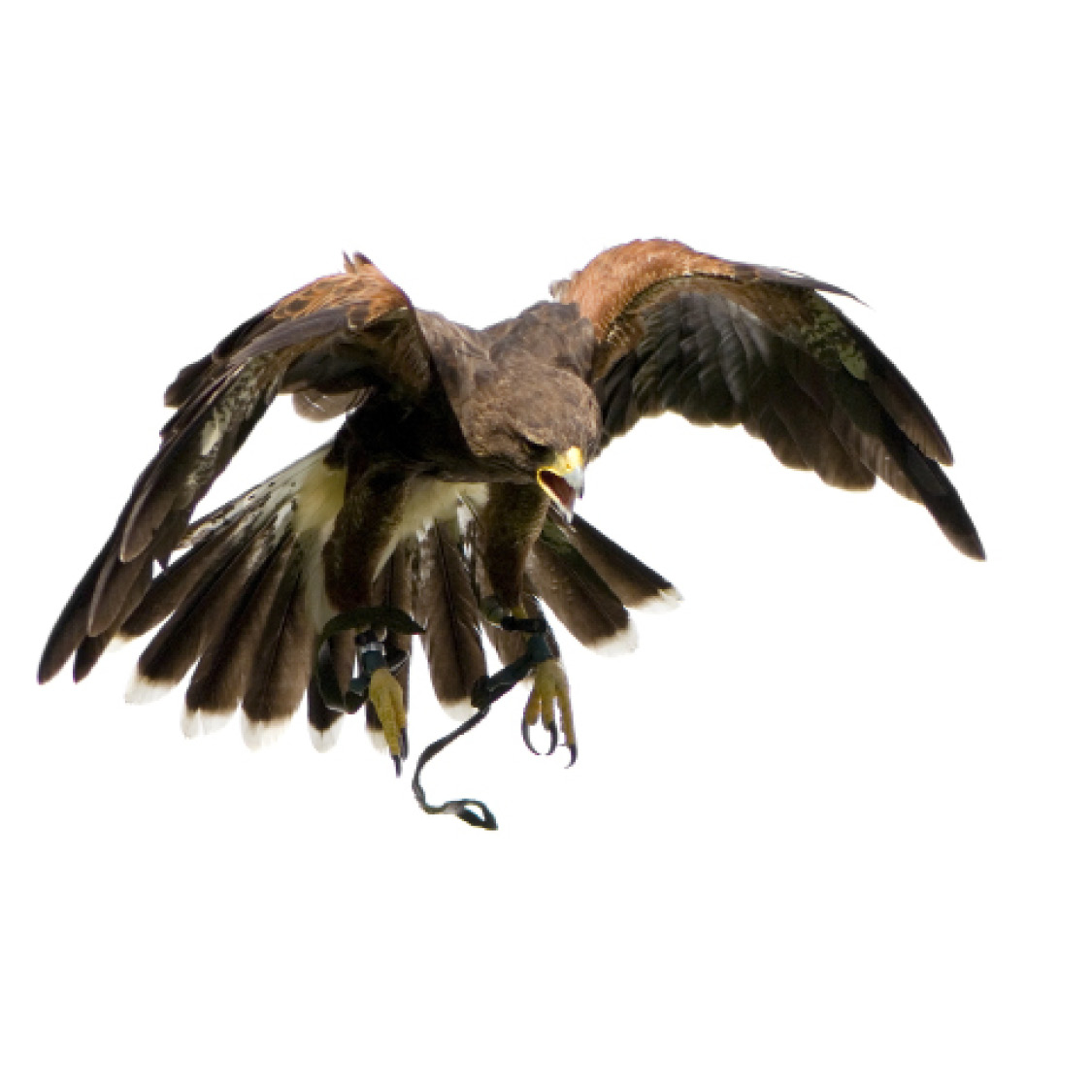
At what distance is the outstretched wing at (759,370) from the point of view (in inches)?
248

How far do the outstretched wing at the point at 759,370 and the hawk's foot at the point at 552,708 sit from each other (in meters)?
0.83

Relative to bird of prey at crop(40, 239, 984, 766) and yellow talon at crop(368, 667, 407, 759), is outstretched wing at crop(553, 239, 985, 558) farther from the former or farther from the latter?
yellow talon at crop(368, 667, 407, 759)

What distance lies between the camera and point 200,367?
551 centimetres

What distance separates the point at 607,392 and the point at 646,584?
0.73 m

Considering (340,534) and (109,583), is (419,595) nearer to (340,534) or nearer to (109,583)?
(340,534)

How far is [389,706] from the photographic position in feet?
21.0

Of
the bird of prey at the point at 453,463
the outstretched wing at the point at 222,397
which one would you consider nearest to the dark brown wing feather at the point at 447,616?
the bird of prey at the point at 453,463

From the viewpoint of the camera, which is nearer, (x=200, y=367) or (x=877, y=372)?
(x=200, y=367)

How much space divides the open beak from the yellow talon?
1.08 meters

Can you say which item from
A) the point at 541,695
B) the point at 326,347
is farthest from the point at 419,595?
the point at 326,347

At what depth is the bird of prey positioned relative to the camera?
5570 millimetres

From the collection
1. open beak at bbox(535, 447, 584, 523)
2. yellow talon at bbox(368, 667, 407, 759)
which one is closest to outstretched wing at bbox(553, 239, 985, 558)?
open beak at bbox(535, 447, 584, 523)

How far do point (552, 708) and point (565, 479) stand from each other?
1319mm

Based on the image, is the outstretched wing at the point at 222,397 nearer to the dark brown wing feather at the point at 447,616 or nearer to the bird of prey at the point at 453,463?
the bird of prey at the point at 453,463
